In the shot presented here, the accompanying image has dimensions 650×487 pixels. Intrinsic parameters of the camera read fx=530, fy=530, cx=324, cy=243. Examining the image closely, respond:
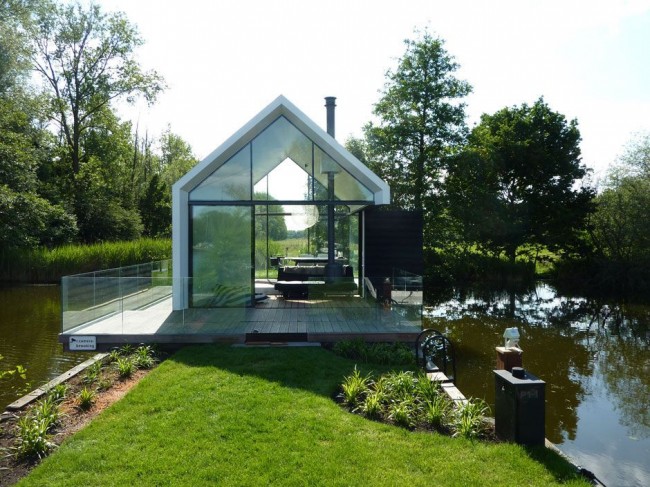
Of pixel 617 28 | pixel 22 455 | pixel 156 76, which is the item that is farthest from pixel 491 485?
pixel 156 76

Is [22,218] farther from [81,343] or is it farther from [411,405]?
[411,405]

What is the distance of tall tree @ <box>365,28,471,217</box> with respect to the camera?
2409cm

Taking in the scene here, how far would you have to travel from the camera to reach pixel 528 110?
28.4m

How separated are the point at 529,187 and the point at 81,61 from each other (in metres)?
25.5

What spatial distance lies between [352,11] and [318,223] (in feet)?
19.8

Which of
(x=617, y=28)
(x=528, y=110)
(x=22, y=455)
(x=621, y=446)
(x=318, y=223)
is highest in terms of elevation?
(x=528, y=110)

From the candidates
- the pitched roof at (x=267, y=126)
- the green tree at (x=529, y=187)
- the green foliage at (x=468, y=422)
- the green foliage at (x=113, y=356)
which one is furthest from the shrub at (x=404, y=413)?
the green tree at (x=529, y=187)

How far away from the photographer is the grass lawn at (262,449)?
438cm

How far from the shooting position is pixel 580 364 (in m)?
10.4

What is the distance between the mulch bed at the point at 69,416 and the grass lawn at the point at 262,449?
188 mm

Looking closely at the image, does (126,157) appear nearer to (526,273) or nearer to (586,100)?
(526,273)

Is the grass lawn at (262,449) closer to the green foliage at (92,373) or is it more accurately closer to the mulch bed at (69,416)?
the mulch bed at (69,416)

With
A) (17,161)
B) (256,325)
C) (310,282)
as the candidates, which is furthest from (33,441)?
(17,161)

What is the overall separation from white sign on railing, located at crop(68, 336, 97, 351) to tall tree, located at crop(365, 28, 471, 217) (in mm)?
17434
